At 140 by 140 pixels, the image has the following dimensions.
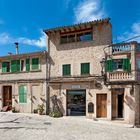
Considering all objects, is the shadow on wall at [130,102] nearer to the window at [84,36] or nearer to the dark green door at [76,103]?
the dark green door at [76,103]

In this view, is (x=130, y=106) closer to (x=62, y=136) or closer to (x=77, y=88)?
(x=77, y=88)

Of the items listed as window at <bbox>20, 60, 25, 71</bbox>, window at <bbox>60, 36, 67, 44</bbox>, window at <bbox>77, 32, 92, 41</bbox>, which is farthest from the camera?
window at <bbox>20, 60, 25, 71</bbox>

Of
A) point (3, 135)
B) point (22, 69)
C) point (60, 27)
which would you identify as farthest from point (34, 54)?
point (3, 135)

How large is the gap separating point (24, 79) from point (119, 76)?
11.3 m

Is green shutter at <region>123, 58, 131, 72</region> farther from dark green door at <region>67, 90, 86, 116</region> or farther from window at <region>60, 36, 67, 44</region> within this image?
window at <region>60, 36, 67, 44</region>

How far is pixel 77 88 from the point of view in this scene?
66.5ft

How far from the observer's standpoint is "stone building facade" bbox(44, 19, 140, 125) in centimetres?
1767

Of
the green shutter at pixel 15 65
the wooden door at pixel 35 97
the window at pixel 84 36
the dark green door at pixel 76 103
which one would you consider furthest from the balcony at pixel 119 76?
the green shutter at pixel 15 65

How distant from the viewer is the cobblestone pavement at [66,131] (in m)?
12.8

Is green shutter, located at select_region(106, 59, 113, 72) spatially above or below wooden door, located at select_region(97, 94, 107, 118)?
above

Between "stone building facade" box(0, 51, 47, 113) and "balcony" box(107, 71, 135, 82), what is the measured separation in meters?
7.50

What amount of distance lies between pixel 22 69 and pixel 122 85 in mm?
12116

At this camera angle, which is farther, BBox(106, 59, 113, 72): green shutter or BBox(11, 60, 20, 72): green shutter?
BBox(11, 60, 20, 72): green shutter

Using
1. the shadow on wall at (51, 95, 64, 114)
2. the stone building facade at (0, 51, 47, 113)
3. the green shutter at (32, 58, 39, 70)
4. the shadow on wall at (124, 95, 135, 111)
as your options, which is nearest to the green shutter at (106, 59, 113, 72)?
the shadow on wall at (124, 95, 135, 111)
